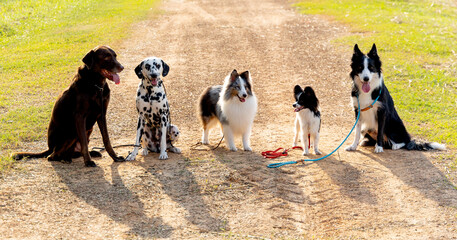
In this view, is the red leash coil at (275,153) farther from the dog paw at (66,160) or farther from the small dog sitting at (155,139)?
the dog paw at (66,160)

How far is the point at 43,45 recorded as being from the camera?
19000 mm

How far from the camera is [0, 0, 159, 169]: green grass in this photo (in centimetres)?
1156

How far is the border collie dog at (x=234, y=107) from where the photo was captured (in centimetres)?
898

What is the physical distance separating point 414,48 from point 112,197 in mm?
13723

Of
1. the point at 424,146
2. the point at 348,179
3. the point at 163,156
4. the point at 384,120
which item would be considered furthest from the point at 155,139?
the point at 424,146

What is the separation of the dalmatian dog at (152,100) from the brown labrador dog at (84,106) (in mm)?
421

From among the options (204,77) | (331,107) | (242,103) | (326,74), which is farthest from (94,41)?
(242,103)

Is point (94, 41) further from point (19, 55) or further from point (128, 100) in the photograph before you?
point (128, 100)

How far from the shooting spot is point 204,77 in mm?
15344

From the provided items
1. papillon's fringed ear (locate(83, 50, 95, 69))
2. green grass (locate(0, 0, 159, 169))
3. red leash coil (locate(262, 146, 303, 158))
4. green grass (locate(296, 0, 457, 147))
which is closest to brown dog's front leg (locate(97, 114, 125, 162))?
papillon's fringed ear (locate(83, 50, 95, 69))

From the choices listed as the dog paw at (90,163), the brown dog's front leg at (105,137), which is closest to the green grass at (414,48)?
the brown dog's front leg at (105,137)

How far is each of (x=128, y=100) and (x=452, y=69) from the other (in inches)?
372

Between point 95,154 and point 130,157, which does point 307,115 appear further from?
point 95,154

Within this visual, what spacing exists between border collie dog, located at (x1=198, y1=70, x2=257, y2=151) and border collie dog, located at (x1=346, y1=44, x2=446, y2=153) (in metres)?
1.84
